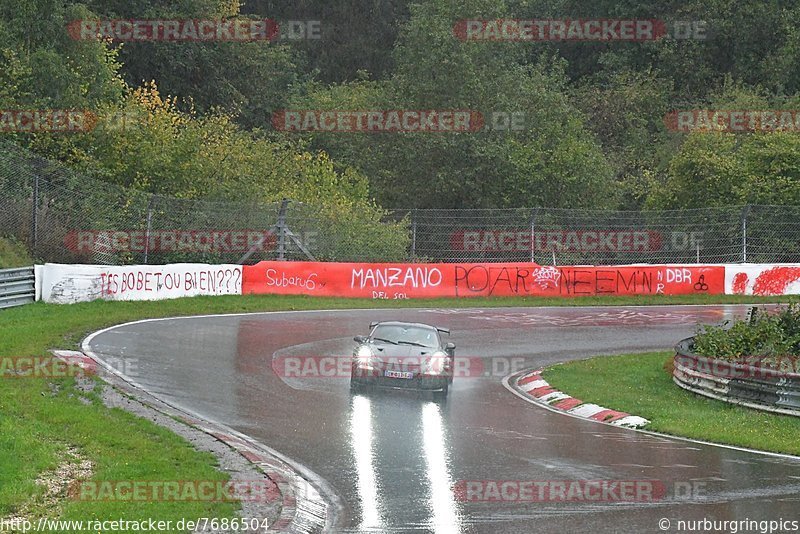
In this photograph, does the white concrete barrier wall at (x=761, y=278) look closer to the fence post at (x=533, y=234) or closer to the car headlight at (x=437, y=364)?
the fence post at (x=533, y=234)

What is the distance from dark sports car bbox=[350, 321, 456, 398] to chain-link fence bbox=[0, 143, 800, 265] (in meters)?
13.6

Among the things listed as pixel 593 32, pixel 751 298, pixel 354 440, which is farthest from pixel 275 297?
pixel 593 32


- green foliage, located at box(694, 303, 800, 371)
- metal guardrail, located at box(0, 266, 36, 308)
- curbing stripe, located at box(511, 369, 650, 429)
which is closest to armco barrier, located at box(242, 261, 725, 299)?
metal guardrail, located at box(0, 266, 36, 308)

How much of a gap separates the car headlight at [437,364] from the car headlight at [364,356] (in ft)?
2.91

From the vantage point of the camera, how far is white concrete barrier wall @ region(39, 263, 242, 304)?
86.2ft

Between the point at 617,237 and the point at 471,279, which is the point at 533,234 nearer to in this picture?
the point at 471,279

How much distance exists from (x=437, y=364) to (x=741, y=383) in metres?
4.70

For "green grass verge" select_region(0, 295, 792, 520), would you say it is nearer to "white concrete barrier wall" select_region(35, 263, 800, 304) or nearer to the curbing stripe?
"white concrete barrier wall" select_region(35, 263, 800, 304)

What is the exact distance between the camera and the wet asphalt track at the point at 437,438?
10430 mm

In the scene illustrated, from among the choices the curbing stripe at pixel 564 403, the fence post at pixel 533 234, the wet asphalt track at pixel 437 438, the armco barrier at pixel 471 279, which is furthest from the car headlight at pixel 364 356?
the fence post at pixel 533 234

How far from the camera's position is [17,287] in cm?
2525

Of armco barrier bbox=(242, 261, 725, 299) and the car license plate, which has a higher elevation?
armco barrier bbox=(242, 261, 725, 299)

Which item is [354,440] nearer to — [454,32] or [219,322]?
[219,322]

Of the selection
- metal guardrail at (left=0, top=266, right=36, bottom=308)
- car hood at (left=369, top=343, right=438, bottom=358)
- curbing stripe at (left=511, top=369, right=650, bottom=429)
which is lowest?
curbing stripe at (left=511, top=369, right=650, bottom=429)
